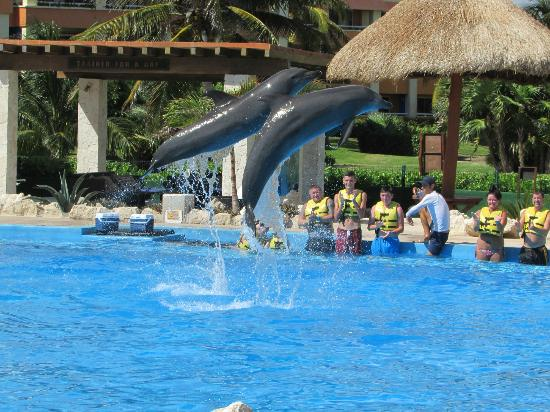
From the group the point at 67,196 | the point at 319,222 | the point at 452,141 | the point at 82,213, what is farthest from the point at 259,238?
the point at 452,141

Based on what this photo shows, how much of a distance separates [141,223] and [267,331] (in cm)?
756

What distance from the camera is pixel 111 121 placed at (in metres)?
35.5

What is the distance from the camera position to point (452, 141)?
20891mm

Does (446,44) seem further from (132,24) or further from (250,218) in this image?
(250,218)

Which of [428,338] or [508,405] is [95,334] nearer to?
[428,338]

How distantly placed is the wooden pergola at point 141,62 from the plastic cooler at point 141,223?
11.5 ft

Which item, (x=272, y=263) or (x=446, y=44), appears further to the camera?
(x=446, y=44)

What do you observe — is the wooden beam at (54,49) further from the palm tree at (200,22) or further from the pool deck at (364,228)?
the palm tree at (200,22)

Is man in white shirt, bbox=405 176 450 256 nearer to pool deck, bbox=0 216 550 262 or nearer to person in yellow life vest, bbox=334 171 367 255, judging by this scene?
pool deck, bbox=0 216 550 262

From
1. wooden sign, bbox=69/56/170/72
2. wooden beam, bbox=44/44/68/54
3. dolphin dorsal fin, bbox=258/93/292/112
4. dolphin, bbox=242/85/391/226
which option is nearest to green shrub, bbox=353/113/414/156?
wooden sign, bbox=69/56/170/72

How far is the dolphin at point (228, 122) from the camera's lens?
10.3 meters

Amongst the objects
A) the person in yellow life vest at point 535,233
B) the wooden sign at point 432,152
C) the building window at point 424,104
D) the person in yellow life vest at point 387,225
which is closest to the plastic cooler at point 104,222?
the person in yellow life vest at point 387,225

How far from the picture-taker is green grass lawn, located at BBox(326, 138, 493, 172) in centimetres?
4316

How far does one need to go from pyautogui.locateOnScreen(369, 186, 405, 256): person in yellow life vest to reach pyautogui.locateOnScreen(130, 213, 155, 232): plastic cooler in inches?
161
